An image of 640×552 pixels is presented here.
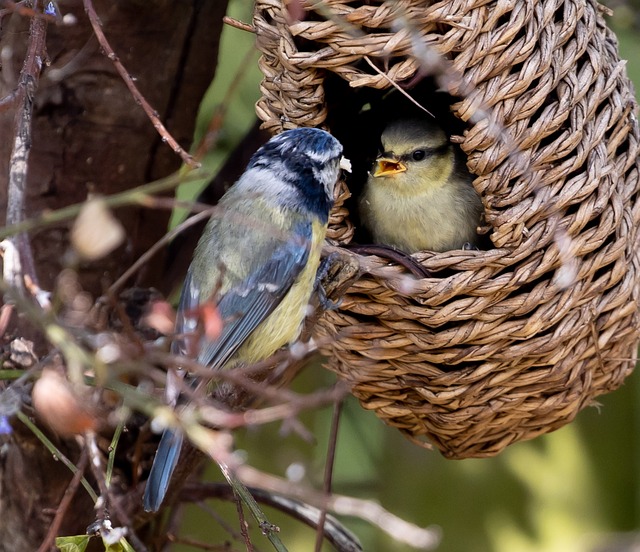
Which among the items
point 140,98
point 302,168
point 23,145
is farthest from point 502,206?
point 23,145

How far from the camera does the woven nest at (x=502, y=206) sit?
1045 millimetres

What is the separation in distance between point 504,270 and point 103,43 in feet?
1.85

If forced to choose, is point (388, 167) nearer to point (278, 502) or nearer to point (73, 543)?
point (278, 502)

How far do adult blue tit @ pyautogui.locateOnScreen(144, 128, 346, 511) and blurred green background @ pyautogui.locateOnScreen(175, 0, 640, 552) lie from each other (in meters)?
0.63

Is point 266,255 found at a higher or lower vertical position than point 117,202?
lower

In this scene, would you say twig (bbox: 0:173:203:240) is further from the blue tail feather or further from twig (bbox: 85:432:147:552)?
the blue tail feather

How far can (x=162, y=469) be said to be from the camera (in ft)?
3.50

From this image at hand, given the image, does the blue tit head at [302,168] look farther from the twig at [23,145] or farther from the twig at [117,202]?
the twig at [117,202]

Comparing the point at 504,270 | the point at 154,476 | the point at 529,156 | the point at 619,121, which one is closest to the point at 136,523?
the point at 154,476

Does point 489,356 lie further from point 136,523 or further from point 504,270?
point 136,523

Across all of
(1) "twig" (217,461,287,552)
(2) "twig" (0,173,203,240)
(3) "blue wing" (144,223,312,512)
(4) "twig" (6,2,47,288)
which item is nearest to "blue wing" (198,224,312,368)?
(3) "blue wing" (144,223,312,512)

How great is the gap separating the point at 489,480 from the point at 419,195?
0.79 m

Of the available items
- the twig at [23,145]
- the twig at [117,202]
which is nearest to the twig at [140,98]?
the twig at [23,145]

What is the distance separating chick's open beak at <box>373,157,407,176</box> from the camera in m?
1.39
